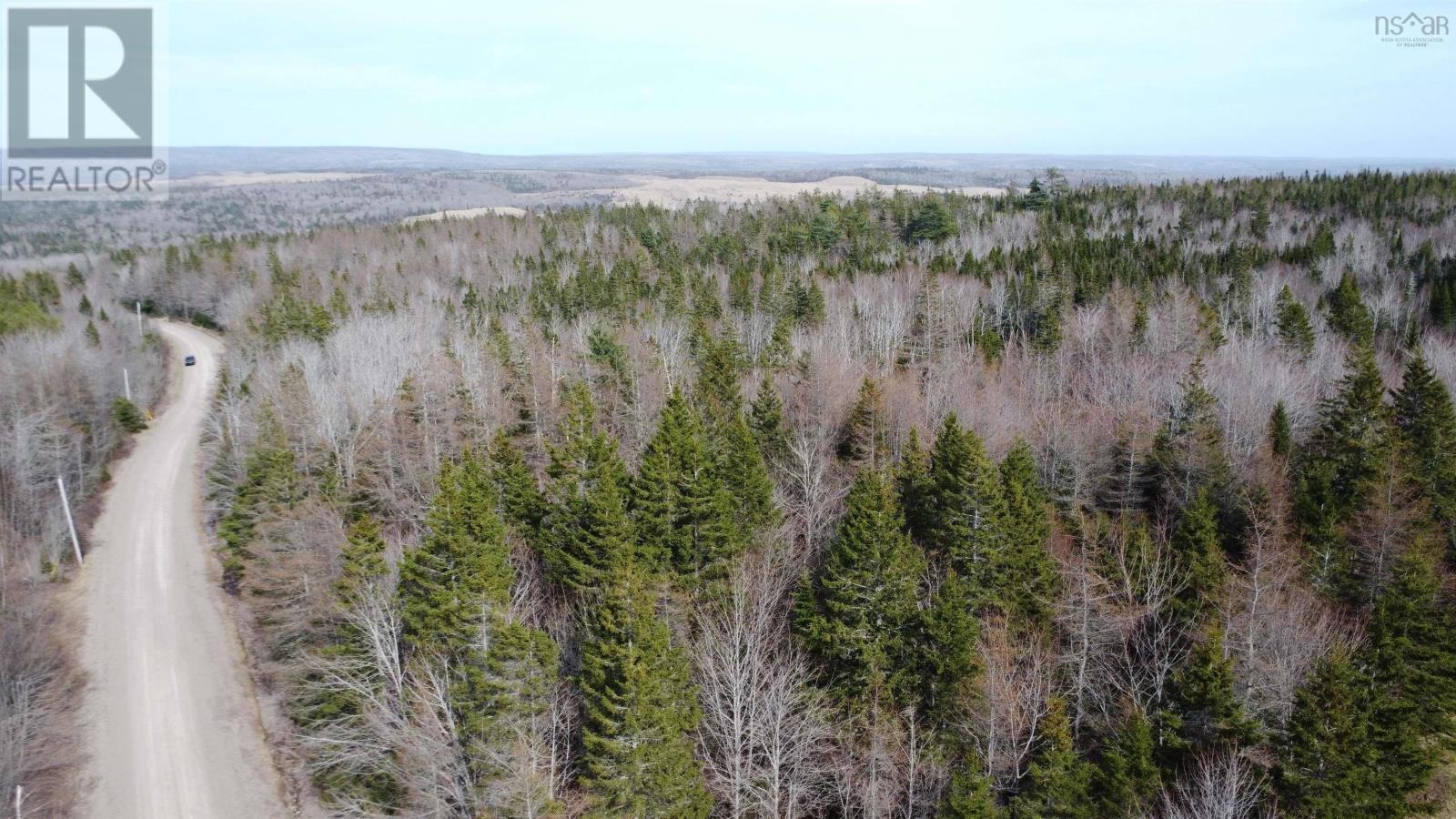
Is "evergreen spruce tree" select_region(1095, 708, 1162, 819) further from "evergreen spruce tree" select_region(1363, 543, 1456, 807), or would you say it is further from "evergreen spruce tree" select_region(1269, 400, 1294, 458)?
"evergreen spruce tree" select_region(1269, 400, 1294, 458)

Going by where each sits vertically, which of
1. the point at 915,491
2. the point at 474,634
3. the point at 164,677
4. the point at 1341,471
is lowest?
the point at 164,677

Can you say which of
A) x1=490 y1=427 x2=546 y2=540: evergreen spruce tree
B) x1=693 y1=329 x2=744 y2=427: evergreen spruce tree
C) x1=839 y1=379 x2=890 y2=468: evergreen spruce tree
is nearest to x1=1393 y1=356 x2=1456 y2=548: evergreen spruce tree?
x1=839 y1=379 x2=890 y2=468: evergreen spruce tree

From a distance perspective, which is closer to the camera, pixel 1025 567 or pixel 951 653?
pixel 951 653

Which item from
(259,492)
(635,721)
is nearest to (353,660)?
(635,721)

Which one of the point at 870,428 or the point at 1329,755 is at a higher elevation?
the point at 870,428

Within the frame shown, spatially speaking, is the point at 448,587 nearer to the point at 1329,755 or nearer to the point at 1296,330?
the point at 1329,755

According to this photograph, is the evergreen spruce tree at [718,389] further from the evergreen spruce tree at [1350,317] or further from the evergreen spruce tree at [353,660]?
the evergreen spruce tree at [1350,317]

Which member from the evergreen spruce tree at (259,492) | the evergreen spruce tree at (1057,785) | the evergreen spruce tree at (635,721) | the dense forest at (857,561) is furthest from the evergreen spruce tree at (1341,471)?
the evergreen spruce tree at (259,492)

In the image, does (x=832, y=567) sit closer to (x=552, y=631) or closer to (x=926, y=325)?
(x=552, y=631)
